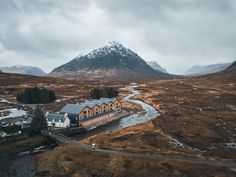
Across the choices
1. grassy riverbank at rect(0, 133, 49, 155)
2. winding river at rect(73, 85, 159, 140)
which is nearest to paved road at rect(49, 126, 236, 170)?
grassy riverbank at rect(0, 133, 49, 155)

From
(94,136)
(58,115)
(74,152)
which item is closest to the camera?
(74,152)

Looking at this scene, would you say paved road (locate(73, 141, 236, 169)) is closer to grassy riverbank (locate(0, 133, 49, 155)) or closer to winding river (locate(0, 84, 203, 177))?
grassy riverbank (locate(0, 133, 49, 155))

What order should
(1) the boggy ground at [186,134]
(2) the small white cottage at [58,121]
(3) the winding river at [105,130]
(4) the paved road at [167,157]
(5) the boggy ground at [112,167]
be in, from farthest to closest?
(2) the small white cottage at [58,121] < (1) the boggy ground at [186,134] < (3) the winding river at [105,130] < (4) the paved road at [167,157] < (5) the boggy ground at [112,167]

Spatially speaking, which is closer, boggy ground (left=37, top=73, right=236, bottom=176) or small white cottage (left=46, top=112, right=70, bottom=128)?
boggy ground (left=37, top=73, right=236, bottom=176)

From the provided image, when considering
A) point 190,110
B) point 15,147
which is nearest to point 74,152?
point 15,147

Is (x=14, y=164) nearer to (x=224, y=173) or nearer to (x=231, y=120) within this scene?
(x=224, y=173)

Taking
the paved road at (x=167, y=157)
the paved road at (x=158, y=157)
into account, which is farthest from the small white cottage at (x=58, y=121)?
the paved road at (x=167, y=157)

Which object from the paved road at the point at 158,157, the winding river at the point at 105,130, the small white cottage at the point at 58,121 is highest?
the small white cottage at the point at 58,121

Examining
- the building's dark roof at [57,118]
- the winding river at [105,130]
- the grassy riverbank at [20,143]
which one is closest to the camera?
the winding river at [105,130]

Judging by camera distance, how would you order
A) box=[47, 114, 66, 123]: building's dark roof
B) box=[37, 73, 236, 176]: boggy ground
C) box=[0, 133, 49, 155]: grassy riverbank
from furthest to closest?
box=[47, 114, 66, 123]: building's dark roof → box=[0, 133, 49, 155]: grassy riverbank → box=[37, 73, 236, 176]: boggy ground

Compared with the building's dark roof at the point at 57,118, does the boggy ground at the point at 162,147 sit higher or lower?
lower

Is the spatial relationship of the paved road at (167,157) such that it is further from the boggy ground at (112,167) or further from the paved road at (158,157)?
the boggy ground at (112,167)
